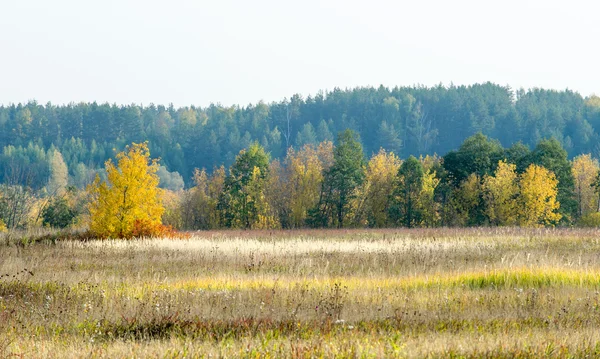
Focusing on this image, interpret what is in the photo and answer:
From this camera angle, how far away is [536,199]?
54781 mm

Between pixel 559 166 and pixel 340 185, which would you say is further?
pixel 340 185

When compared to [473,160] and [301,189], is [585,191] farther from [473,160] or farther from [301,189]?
[301,189]

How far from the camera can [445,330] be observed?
35.2 ft

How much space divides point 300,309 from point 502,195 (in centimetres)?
4749

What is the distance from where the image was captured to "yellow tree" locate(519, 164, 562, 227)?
54281mm

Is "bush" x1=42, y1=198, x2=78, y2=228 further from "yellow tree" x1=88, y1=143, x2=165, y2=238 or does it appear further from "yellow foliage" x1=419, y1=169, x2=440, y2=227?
"yellow tree" x1=88, y1=143, x2=165, y2=238

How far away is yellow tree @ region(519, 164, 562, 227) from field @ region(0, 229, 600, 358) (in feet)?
110

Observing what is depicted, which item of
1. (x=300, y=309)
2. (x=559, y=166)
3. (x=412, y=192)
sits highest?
(x=559, y=166)

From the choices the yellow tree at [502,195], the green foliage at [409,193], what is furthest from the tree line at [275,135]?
the yellow tree at [502,195]

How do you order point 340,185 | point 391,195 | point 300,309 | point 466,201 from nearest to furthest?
1. point 300,309
2. point 466,201
3. point 391,195
4. point 340,185

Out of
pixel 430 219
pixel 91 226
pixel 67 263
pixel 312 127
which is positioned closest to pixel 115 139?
pixel 312 127

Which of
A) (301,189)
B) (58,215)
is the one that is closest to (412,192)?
(301,189)

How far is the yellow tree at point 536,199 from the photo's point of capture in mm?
54281

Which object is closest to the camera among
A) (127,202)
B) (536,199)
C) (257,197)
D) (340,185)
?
(127,202)
